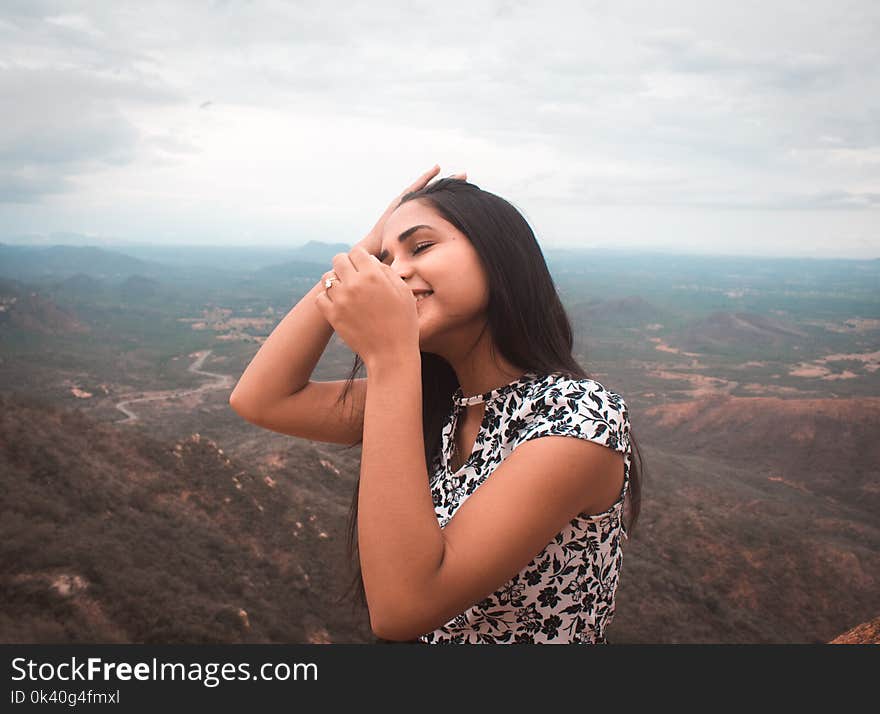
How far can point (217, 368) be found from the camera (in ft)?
236

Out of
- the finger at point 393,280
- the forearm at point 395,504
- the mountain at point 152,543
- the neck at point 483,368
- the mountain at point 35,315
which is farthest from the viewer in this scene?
the mountain at point 35,315

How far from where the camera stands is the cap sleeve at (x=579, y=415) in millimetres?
1175

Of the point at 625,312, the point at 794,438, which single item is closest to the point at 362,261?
the point at 794,438

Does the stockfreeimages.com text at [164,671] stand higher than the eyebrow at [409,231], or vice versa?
the eyebrow at [409,231]

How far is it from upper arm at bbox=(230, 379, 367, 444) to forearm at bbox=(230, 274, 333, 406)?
3 cm

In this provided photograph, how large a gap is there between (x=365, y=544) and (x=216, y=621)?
10.0 metres

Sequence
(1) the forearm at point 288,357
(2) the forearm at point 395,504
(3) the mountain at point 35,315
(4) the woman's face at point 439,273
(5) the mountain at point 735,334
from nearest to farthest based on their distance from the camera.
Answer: (2) the forearm at point 395,504
(4) the woman's face at point 439,273
(1) the forearm at point 288,357
(3) the mountain at point 35,315
(5) the mountain at point 735,334

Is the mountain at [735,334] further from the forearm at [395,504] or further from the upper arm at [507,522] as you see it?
the forearm at [395,504]

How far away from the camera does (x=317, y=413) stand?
1.81 metres

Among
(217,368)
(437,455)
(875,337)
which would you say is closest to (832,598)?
(437,455)

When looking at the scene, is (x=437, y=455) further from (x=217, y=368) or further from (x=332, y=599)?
(x=217, y=368)

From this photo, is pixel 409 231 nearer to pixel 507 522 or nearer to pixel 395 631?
pixel 507 522

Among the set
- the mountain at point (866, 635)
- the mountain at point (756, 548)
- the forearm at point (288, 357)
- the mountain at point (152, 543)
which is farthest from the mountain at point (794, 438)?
the forearm at point (288, 357)

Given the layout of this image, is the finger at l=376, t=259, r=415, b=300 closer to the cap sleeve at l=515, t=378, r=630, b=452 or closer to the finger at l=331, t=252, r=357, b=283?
the finger at l=331, t=252, r=357, b=283
